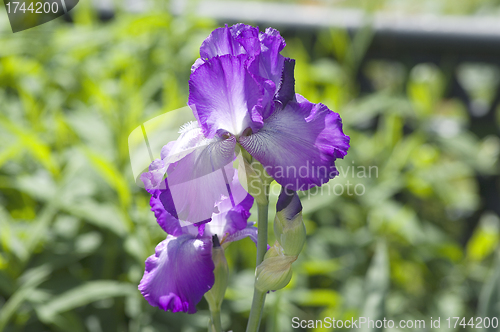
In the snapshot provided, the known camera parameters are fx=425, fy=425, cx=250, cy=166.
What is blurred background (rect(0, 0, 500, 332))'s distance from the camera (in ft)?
2.92

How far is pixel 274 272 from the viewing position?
43 cm

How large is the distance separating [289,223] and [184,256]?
111 millimetres

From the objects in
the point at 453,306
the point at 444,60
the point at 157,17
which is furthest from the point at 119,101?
the point at 444,60

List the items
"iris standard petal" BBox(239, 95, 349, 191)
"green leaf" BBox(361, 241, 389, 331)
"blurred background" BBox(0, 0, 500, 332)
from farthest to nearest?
1. "blurred background" BBox(0, 0, 500, 332)
2. "green leaf" BBox(361, 241, 389, 331)
3. "iris standard petal" BBox(239, 95, 349, 191)

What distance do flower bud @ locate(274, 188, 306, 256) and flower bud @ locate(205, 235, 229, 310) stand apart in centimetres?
7

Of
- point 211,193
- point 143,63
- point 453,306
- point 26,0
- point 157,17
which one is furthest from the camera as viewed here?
point 26,0

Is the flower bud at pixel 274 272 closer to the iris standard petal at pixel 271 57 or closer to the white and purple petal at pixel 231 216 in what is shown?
the white and purple petal at pixel 231 216

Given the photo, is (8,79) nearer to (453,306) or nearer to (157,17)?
(157,17)

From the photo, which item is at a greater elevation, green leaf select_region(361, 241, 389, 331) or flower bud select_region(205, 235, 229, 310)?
flower bud select_region(205, 235, 229, 310)

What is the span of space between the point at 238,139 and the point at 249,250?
67 centimetres

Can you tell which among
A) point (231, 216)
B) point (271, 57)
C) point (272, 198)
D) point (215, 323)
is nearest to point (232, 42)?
point (271, 57)

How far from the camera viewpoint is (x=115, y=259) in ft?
3.41

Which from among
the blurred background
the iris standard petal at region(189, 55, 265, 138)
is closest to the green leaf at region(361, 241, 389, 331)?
the blurred background

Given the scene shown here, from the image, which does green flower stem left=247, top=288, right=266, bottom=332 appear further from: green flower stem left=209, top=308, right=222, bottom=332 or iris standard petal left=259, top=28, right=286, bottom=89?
iris standard petal left=259, top=28, right=286, bottom=89
